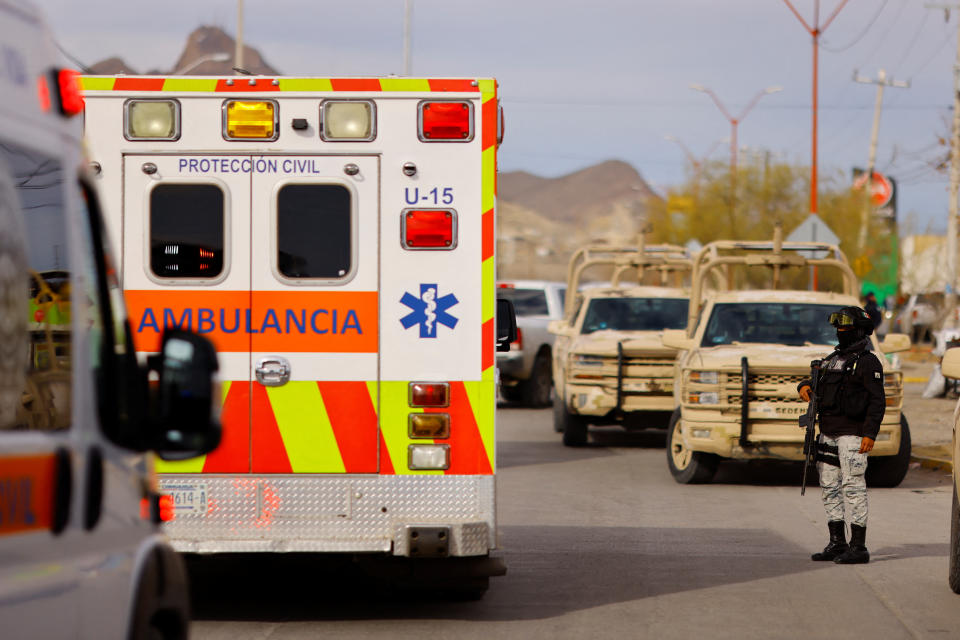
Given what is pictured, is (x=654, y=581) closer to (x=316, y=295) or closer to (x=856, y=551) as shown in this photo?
(x=856, y=551)

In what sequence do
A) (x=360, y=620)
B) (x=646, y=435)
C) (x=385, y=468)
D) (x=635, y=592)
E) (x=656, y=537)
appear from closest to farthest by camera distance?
(x=385, y=468) < (x=360, y=620) < (x=635, y=592) < (x=656, y=537) < (x=646, y=435)

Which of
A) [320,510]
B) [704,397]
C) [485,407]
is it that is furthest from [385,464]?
[704,397]

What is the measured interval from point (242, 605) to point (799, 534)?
486 centimetres

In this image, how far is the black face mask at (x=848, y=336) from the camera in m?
11.2

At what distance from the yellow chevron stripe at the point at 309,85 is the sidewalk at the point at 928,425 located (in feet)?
35.0

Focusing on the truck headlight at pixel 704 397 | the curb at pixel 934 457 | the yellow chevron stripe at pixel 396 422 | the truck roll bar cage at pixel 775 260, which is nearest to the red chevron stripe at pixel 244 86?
the yellow chevron stripe at pixel 396 422

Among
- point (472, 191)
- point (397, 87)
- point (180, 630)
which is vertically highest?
point (397, 87)

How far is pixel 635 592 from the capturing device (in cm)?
952

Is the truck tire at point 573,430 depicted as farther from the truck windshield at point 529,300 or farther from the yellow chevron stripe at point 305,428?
the yellow chevron stripe at point 305,428

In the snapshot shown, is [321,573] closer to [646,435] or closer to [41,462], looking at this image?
[41,462]

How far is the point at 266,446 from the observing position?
26.6 feet

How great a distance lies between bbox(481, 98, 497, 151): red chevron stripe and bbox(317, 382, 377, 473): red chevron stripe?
142 cm

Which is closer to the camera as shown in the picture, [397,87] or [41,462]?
[41,462]

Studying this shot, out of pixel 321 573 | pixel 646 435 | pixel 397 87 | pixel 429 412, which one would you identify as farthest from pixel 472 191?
pixel 646 435
